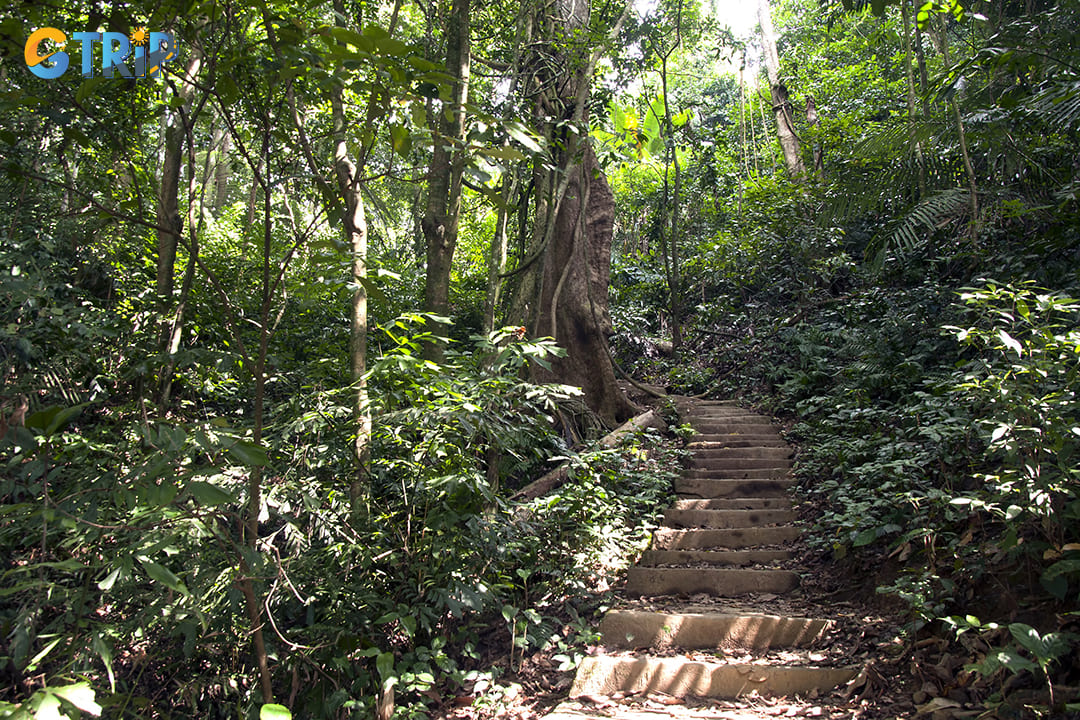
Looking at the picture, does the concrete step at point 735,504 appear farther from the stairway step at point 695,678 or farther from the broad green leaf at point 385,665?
the broad green leaf at point 385,665

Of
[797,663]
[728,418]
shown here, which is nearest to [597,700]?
[797,663]

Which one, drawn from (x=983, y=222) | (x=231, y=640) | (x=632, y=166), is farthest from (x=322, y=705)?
(x=632, y=166)

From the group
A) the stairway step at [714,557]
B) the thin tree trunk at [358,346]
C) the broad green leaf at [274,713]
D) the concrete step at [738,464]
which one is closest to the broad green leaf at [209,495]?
the broad green leaf at [274,713]

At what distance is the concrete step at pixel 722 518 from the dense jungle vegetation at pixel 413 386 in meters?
0.35

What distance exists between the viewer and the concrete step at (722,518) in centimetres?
491

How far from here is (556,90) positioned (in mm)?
6438

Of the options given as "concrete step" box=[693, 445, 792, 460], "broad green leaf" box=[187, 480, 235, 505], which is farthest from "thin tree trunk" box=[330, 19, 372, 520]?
"concrete step" box=[693, 445, 792, 460]

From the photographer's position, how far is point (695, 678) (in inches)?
116

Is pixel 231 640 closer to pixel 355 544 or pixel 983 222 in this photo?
pixel 355 544

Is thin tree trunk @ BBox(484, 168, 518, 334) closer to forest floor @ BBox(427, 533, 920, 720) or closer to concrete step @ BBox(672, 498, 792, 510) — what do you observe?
forest floor @ BBox(427, 533, 920, 720)

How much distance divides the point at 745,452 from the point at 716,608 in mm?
2748

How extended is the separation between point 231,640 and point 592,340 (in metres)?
4.82

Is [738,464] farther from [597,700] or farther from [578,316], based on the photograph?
[597,700]

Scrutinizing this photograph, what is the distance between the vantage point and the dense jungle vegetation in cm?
191
